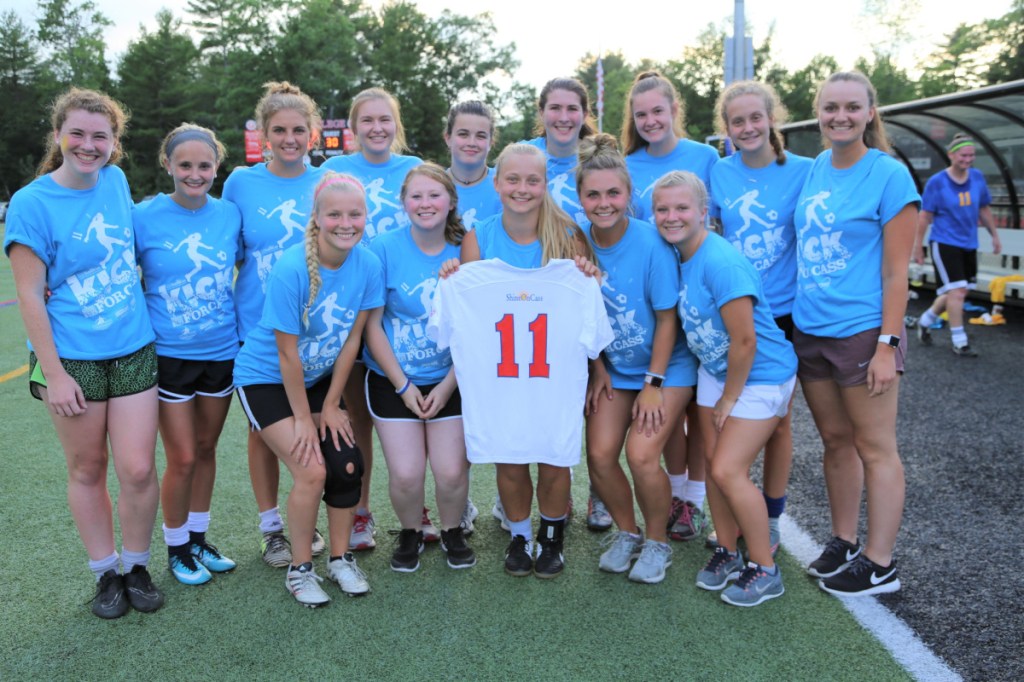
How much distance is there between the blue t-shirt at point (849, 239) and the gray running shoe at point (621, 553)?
1.25 metres

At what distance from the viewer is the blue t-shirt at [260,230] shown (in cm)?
372

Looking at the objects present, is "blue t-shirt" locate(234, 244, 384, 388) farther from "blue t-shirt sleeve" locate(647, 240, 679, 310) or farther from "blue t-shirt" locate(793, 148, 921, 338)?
"blue t-shirt" locate(793, 148, 921, 338)

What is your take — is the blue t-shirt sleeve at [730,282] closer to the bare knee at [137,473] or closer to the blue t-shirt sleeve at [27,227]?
the bare knee at [137,473]

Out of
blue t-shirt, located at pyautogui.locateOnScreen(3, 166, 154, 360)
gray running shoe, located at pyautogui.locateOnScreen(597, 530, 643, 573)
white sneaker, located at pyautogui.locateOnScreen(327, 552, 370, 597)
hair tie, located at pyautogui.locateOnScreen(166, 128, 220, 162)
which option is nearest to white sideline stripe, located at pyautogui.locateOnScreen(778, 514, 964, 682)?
gray running shoe, located at pyautogui.locateOnScreen(597, 530, 643, 573)

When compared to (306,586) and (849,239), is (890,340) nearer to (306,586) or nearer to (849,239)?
(849,239)

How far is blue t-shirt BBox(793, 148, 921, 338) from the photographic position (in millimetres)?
3221

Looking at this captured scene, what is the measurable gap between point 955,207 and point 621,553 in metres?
6.96

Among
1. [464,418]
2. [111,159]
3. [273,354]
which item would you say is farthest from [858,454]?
[111,159]

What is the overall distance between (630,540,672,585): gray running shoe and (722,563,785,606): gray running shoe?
315mm

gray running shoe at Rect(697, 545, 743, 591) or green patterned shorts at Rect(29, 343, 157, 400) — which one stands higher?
green patterned shorts at Rect(29, 343, 157, 400)

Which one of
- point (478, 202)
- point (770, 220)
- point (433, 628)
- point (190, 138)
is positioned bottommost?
point (433, 628)

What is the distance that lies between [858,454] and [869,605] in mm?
637

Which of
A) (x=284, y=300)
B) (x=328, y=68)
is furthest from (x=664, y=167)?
(x=328, y=68)

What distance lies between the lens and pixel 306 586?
3.48 meters
